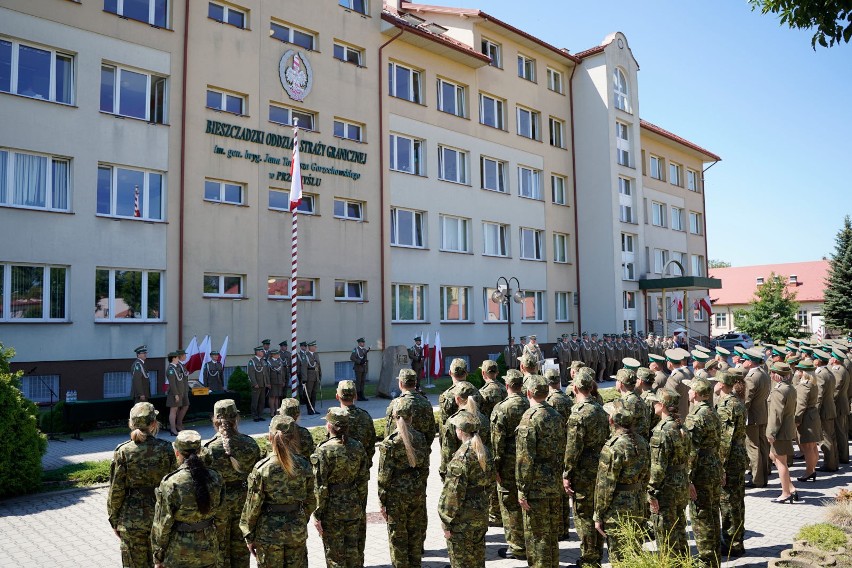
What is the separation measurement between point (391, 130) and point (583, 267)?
45.1 feet

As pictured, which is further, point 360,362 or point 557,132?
point 557,132

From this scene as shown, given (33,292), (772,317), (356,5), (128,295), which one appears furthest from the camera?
(772,317)

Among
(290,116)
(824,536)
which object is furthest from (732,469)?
(290,116)

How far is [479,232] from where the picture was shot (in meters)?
29.7

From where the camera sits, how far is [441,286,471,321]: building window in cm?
2830

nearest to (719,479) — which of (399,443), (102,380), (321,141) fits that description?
(399,443)

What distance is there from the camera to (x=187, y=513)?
15.7ft

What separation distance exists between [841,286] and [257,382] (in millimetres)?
39007

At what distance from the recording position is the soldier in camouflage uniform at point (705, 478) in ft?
21.9

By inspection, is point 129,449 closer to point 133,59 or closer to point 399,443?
point 399,443

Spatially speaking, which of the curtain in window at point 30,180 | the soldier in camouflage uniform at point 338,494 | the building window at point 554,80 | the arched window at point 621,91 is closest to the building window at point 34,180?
the curtain in window at point 30,180

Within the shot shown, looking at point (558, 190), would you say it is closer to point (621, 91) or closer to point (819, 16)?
point (621, 91)

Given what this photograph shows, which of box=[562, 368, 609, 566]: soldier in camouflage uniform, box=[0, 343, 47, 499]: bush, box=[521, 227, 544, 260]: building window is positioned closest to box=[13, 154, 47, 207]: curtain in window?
box=[0, 343, 47, 499]: bush

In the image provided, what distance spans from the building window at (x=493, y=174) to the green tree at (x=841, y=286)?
2443 cm
